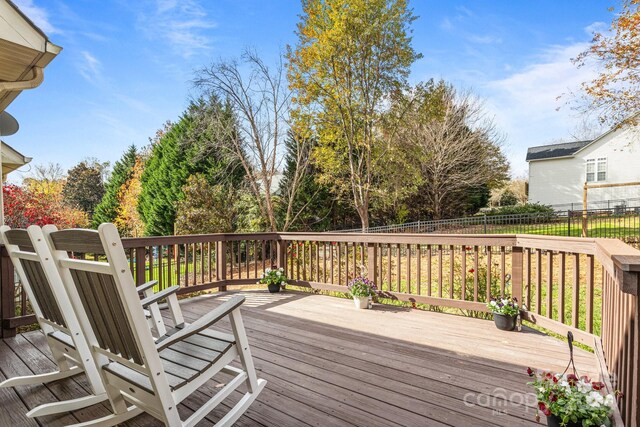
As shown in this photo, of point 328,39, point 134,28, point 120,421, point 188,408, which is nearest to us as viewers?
point 120,421

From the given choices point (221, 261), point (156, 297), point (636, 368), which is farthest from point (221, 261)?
point (636, 368)

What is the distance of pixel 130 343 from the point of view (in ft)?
4.74

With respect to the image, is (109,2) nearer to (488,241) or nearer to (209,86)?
(209,86)

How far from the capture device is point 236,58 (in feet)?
29.2

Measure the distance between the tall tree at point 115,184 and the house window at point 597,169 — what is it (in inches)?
927

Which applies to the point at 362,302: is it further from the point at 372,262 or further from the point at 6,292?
the point at 6,292

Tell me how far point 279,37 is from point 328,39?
160cm

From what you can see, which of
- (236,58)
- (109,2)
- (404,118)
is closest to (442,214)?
(404,118)

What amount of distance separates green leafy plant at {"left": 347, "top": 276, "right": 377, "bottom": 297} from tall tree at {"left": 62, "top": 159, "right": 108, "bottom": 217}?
78.0ft

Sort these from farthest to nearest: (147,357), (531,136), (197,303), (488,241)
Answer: (531,136), (197,303), (488,241), (147,357)

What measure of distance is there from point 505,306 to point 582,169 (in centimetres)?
1829

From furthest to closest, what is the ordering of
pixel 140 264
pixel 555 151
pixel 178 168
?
pixel 555 151 < pixel 178 168 < pixel 140 264

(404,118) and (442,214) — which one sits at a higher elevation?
(404,118)

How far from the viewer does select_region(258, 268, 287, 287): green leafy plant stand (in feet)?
16.5
